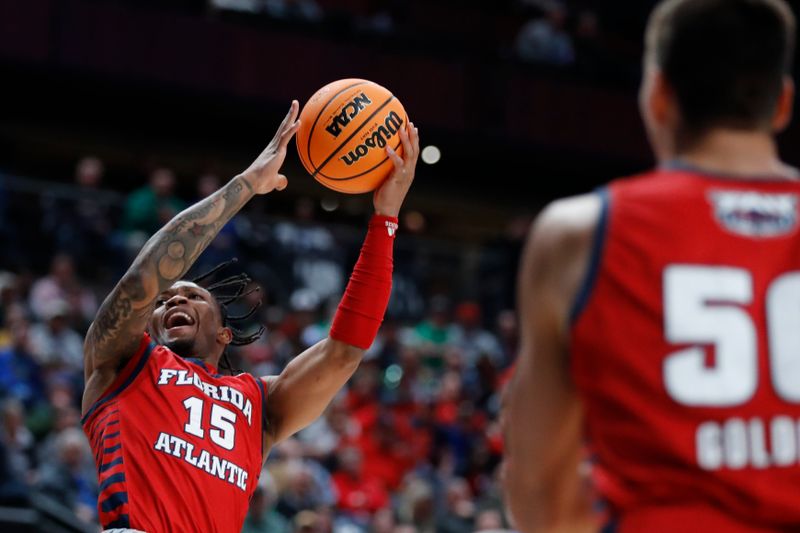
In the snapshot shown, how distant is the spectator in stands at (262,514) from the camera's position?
9.66m

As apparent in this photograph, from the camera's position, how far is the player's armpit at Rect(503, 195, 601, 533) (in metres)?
2.21

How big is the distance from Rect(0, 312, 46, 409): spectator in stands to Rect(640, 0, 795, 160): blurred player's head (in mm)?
8703

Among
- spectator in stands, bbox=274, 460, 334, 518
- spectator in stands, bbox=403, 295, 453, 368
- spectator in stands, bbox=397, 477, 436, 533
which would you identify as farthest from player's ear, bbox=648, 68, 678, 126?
spectator in stands, bbox=403, 295, 453, 368

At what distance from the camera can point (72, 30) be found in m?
16.2

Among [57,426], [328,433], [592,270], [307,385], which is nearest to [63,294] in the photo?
[57,426]

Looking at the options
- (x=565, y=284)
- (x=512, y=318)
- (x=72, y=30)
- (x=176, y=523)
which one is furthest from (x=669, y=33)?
(x=72, y=30)

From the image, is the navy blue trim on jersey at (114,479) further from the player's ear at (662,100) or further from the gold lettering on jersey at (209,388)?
the player's ear at (662,100)

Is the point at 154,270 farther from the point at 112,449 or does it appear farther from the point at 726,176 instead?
the point at 726,176

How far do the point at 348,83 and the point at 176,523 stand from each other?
5.92 ft

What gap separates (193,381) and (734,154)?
107 inches

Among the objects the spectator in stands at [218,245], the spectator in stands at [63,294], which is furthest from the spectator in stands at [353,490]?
the spectator in stands at [63,294]

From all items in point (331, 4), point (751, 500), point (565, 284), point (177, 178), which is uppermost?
point (331, 4)

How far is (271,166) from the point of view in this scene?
4547 millimetres

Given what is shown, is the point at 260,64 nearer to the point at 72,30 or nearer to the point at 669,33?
the point at 72,30
